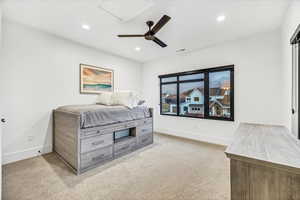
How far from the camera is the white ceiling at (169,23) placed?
1.99 m

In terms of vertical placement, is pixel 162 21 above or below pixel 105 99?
above

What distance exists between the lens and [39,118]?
2725 mm

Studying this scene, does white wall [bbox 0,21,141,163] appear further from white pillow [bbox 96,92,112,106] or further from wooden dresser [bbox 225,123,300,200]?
wooden dresser [bbox 225,123,300,200]

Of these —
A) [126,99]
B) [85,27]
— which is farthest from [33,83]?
[126,99]

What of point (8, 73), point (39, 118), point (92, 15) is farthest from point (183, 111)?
point (8, 73)

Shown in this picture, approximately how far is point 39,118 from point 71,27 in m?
2.03

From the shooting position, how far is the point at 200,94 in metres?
3.84

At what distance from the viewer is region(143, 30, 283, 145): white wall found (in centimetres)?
277

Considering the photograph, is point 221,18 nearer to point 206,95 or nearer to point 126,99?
point 206,95

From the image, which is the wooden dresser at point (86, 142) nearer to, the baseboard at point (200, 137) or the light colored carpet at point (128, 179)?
the light colored carpet at point (128, 179)

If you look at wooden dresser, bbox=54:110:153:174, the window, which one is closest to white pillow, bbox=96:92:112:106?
wooden dresser, bbox=54:110:153:174

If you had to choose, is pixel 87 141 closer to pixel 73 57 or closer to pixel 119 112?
pixel 119 112

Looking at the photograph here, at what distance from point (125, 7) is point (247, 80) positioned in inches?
121

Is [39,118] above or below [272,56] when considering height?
below
